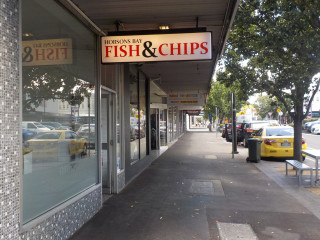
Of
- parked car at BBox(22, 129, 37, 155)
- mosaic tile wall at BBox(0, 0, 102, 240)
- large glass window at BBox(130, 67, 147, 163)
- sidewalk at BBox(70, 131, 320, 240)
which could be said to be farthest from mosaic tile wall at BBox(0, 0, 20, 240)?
large glass window at BBox(130, 67, 147, 163)

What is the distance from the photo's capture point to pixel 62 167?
4.33 meters

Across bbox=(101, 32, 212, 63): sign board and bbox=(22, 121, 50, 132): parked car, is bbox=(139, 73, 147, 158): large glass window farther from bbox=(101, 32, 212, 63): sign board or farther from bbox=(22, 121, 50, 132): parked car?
bbox=(22, 121, 50, 132): parked car

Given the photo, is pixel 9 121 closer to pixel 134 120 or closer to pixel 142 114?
pixel 134 120

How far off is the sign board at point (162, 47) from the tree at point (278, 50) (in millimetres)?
3396

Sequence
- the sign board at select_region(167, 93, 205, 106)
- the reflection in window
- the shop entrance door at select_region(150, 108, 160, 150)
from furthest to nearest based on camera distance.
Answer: the sign board at select_region(167, 93, 205, 106) → the shop entrance door at select_region(150, 108, 160, 150) → the reflection in window

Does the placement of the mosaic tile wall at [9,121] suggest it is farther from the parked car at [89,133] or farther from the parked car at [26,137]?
the parked car at [89,133]

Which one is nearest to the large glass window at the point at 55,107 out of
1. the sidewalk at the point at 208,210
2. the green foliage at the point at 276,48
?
the sidewalk at the point at 208,210

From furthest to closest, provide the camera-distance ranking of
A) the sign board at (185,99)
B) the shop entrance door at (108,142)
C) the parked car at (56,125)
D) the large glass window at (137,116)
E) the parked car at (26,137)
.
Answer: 1. the sign board at (185,99)
2. the large glass window at (137,116)
3. the shop entrance door at (108,142)
4. the parked car at (56,125)
5. the parked car at (26,137)

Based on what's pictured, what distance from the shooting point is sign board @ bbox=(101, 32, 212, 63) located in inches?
198

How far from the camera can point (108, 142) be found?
692cm

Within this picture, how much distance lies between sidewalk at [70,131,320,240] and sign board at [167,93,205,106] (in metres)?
8.06

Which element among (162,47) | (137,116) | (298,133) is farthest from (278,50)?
(162,47)

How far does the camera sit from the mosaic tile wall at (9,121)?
3041 millimetres

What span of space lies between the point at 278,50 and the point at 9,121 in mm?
8024
